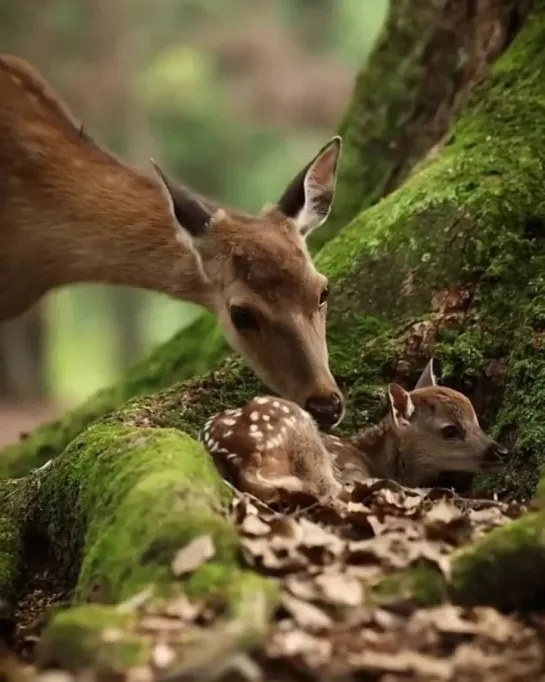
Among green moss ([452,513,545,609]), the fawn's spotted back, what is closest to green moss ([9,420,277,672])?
the fawn's spotted back

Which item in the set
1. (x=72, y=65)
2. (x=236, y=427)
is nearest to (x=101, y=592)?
(x=236, y=427)

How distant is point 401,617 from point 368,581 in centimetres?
19

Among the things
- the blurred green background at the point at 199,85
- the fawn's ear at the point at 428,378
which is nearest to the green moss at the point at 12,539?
the fawn's ear at the point at 428,378

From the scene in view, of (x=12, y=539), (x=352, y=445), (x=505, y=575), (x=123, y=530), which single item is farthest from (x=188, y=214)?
(x=505, y=575)

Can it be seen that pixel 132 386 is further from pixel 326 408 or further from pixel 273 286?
pixel 326 408

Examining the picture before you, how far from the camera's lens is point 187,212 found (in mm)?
5926

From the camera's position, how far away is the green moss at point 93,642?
2910 millimetres

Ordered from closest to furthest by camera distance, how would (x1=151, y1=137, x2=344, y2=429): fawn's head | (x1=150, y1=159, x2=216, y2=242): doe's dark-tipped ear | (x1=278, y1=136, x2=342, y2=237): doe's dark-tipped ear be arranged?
(x1=151, y1=137, x2=344, y2=429): fawn's head, (x1=150, y1=159, x2=216, y2=242): doe's dark-tipped ear, (x1=278, y1=136, x2=342, y2=237): doe's dark-tipped ear

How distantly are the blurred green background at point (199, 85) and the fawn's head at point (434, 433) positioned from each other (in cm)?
1167

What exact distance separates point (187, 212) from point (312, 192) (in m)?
0.68

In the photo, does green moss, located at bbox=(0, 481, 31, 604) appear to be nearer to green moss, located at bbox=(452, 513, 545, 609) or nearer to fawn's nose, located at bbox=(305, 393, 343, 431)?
fawn's nose, located at bbox=(305, 393, 343, 431)

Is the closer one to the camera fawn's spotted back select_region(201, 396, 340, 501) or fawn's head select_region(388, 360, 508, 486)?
fawn's spotted back select_region(201, 396, 340, 501)

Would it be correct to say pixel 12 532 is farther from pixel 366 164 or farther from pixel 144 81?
pixel 144 81

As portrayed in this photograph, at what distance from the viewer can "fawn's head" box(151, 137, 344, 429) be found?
217 inches
